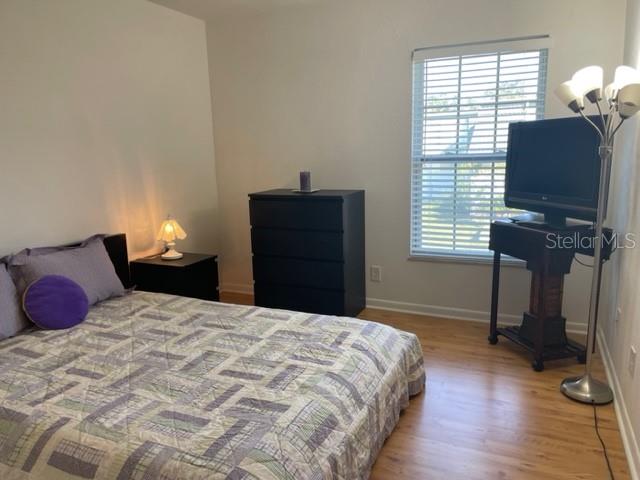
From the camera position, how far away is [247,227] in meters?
4.32

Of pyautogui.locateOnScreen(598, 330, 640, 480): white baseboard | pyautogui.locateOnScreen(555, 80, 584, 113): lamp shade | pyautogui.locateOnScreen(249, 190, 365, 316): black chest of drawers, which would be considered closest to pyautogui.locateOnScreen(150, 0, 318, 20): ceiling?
pyautogui.locateOnScreen(249, 190, 365, 316): black chest of drawers

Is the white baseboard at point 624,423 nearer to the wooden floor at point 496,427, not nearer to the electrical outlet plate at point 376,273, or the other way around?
the wooden floor at point 496,427

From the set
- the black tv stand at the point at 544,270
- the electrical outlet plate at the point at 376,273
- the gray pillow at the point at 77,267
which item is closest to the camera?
the gray pillow at the point at 77,267

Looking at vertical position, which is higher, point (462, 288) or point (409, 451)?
point (462, 288)

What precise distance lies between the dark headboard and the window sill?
214 cm

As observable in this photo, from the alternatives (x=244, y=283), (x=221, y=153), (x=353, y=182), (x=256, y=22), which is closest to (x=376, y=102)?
(x=353, y=182)

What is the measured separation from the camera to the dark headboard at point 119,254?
3152 millimetres

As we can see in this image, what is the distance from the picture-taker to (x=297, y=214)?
11.6 ft

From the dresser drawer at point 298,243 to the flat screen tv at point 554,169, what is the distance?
1.23 meters

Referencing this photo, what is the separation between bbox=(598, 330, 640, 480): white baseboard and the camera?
74.1 inches

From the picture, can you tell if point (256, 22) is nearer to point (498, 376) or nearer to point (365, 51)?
point (365, 51)

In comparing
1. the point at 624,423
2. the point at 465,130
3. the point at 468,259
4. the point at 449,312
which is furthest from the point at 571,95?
Result: the point at 449,312

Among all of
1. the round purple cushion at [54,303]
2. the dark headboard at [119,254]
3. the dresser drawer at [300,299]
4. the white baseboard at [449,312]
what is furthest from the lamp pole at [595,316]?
the dark headboard at [119,254]

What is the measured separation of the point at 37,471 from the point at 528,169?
9.42 ft
